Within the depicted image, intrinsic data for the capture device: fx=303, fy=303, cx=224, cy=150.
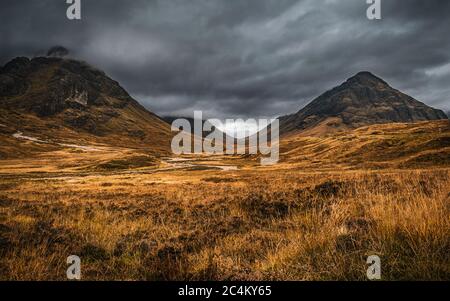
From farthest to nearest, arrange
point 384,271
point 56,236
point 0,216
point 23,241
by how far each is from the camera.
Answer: point 0,216
point 56,236
point 23,241
point 384,271

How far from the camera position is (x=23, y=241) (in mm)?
7090

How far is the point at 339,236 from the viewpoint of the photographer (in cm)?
571

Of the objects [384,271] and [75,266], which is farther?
[75,266]

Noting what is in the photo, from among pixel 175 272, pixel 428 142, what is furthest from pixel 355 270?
pixel 428 142

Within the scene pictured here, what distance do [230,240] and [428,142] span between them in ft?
239

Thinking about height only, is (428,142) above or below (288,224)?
above

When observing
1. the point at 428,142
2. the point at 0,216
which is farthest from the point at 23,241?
the point at 428,142

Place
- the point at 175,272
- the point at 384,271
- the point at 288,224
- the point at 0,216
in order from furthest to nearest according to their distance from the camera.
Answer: the point at 0,216 < the point at 288,224 < the point at 175,272 < the point at 384,271

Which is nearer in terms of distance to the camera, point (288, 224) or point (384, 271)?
point (384, 271)

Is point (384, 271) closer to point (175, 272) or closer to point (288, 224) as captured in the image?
point (175, 272)

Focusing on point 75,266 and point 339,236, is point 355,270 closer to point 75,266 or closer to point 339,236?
point 339,236

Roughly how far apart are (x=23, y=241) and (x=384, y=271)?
7.51 metres
